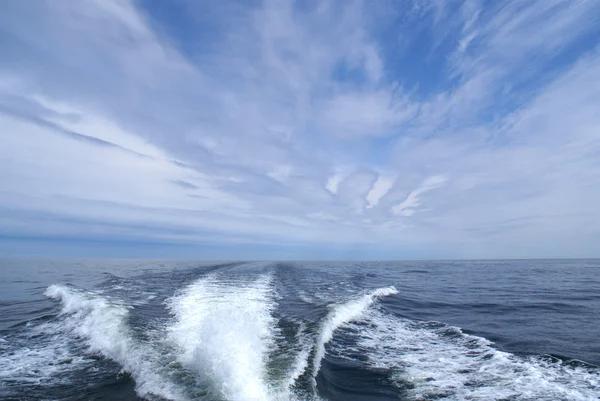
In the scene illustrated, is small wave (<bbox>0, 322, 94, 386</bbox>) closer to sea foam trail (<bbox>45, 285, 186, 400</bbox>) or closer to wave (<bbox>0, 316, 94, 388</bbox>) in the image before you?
wave (<bbox>0, 316, 94, 388</bbox>)

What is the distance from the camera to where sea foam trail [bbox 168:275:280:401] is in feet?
20.4

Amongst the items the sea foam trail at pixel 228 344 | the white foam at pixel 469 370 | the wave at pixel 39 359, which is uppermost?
the sea foam trail at pixel 228 344

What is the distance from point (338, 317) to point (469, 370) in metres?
5.60

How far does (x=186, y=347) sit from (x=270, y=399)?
3.81m

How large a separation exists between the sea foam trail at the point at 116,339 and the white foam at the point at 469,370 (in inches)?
218

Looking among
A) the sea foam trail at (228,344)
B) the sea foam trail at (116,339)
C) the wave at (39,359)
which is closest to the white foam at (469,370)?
the sea foam trail at (228,344)

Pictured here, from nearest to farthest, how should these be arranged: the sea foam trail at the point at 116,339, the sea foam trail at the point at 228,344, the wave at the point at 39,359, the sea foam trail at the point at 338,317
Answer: the sea foam trail at the point at 228,344 → the sea foam trail at the point at 116,339 → the wave at the point at 39,359 → the sea foam trail at the point at 338,317

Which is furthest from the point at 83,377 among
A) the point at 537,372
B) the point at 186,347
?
the point at 537,372

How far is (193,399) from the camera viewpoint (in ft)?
19.0

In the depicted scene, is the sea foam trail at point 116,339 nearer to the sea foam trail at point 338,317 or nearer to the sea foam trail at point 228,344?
the sea foam trail at point 228,344

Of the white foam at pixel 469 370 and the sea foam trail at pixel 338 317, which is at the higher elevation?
the sea foam trail at pixel 338 317

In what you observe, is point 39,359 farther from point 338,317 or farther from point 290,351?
point 338,317

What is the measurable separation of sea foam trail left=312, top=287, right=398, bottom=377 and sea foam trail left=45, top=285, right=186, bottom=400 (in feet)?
11.9

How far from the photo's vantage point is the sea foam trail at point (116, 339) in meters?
6.44
